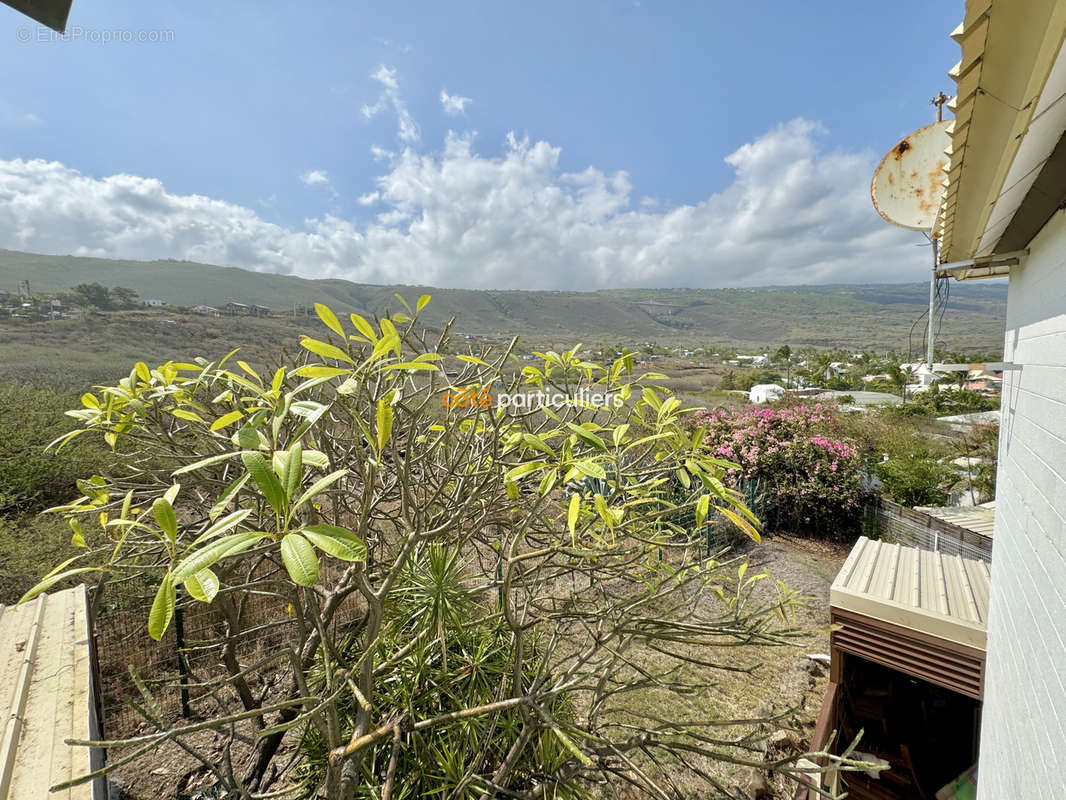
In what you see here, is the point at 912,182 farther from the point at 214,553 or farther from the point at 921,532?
the point at 921,532

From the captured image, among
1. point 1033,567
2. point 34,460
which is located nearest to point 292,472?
point 1033,567

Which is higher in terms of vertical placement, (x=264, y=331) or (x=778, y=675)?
(x=264, y=331)

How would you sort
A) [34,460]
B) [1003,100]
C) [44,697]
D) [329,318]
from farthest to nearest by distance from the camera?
[34,460] → [44,697] → [329,318] → [1003,100]

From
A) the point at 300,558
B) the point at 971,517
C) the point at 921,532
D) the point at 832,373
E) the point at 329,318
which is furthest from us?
the point at 832,373

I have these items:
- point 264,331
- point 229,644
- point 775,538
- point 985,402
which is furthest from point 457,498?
point 985,402

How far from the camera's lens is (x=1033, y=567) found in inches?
58.7

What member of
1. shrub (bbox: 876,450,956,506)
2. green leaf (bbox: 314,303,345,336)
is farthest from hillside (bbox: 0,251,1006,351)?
green leaf (bbox: 314,303,345,336)

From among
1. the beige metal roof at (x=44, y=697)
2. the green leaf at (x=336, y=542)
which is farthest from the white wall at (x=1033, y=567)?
the beige metal roof at (x=44, y=697)

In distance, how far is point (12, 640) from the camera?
233 centimetres

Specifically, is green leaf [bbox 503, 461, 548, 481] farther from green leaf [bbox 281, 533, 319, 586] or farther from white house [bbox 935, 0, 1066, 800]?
white house [bbox 935, 0, 1066, 800]

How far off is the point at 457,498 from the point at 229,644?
1.22 meters

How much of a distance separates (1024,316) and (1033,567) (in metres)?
1.25

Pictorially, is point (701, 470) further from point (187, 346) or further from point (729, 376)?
point (729, 376)

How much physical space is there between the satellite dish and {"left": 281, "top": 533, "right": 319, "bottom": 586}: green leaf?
3.61m
